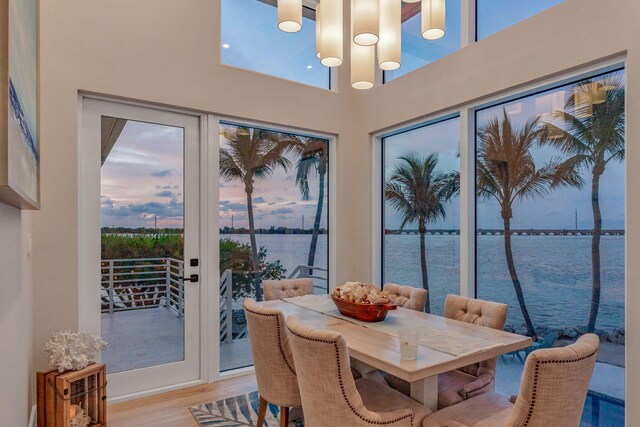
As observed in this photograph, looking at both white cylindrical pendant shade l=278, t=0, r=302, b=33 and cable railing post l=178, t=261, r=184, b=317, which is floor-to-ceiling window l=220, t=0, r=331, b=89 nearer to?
white cylindrical pendant shade l=278, t=0, r=302, b=33

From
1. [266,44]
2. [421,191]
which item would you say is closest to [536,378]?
[421,191]

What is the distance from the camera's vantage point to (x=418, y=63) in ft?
12.6

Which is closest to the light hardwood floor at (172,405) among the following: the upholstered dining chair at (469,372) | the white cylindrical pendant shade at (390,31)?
the upholstered dining chair at (469,372)

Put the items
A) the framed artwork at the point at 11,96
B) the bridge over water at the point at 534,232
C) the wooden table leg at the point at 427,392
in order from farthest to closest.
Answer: the bridge over water at the point at 534,232
the wooden table leg at the point at 427,392
the framed artwork at the point at 11,96

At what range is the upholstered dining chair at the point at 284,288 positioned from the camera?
3.45 metres

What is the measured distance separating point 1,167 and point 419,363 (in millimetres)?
1653

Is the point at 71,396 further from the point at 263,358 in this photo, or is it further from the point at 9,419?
the point at 263,358

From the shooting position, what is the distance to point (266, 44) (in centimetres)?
401

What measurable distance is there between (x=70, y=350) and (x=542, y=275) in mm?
3114

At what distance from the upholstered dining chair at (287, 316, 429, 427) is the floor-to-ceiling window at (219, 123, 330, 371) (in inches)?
76.5

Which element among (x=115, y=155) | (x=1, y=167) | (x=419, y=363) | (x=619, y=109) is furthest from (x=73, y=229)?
(x=619, y=109)

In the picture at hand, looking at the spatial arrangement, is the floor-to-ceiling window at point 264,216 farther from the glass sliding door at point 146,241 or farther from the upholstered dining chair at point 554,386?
the upholstered dining chair at point 554,386

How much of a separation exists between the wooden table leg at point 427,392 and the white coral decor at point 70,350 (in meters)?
1.98

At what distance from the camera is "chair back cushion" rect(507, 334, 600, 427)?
156 centimetres
